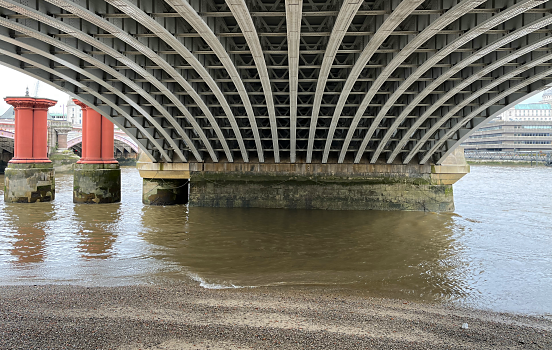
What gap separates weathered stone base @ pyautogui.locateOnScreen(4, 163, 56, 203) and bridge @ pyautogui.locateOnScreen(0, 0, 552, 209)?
5.41 m

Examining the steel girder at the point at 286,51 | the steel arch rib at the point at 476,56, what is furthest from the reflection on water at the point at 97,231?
the steel arch rib at the point at 476,56

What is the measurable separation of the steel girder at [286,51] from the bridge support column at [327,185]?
5.60 feet

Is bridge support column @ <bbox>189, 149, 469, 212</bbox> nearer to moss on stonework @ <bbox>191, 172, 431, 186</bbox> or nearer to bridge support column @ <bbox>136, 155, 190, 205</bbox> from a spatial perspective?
moss on stonework @ <bbox>191, 172, 431, 186</bbox>

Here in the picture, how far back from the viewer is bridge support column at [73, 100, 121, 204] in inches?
751

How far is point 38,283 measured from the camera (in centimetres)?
745

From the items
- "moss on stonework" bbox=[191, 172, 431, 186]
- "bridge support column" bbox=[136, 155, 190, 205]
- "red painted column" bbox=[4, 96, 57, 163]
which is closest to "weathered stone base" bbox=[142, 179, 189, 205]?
"bridge support column" bbox=[136, 155, 190, 205]

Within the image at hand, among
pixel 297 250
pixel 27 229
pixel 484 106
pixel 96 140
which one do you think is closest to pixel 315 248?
pixel 297 250

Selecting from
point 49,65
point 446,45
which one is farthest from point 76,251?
point 446,45

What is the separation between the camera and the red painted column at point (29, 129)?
62.9 ft

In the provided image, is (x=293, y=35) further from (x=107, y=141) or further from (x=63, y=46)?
(x=107, y=141)

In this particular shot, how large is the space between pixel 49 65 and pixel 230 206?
1025 centimetres

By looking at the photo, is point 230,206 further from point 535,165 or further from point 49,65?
point 535,165

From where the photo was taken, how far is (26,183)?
62.0 ft

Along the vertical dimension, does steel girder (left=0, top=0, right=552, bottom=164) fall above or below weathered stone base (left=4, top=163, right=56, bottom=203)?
above
